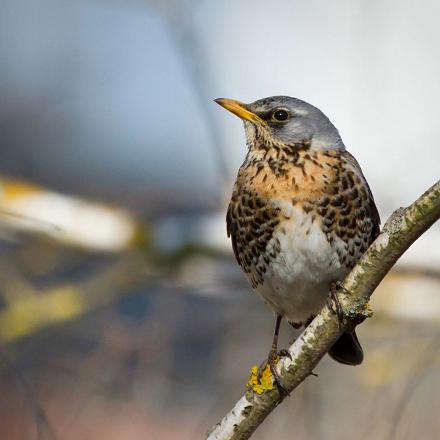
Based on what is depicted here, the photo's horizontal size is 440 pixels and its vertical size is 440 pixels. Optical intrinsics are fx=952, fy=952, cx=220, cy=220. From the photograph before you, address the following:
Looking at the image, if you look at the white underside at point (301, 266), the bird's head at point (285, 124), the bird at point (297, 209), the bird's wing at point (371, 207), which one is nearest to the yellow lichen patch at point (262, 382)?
the bird at point (297, 209)

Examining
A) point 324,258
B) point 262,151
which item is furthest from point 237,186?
point 324,258

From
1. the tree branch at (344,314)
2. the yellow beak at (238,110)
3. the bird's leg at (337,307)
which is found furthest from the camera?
the yellow beak at (238,110)

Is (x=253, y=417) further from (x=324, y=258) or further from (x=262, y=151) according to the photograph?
(x=262, y=151)

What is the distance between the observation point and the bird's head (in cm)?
417

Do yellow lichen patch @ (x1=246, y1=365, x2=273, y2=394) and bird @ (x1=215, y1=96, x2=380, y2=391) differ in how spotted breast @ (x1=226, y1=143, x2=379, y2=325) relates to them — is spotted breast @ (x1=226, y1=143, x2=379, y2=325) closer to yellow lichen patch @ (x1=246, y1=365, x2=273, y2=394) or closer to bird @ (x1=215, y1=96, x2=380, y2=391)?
bird @ (x1=215, y1=96, x2=380, y2=391)

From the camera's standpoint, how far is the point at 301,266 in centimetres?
397

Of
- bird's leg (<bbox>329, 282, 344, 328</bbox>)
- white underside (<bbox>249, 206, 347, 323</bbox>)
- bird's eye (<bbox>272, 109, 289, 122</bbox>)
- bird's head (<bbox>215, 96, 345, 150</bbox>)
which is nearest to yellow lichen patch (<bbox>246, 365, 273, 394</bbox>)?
bird's leg (<bbox>329, 282, 344, 328</bbox>)

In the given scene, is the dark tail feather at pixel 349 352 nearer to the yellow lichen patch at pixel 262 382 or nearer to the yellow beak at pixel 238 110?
the yellow lichen patch at pixel 262 382

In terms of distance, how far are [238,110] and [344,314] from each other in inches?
54.1

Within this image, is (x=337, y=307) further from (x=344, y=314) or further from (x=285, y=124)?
(x=285, y=124)

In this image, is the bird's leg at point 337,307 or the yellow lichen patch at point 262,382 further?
the yellow lichen patch at point 262,382

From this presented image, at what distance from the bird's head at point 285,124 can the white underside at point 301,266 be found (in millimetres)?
408

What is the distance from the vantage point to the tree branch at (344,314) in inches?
116

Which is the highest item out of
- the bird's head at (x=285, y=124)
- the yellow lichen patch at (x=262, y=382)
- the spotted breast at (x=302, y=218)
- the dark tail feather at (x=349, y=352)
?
the bird's head at (x=285, y=124)
